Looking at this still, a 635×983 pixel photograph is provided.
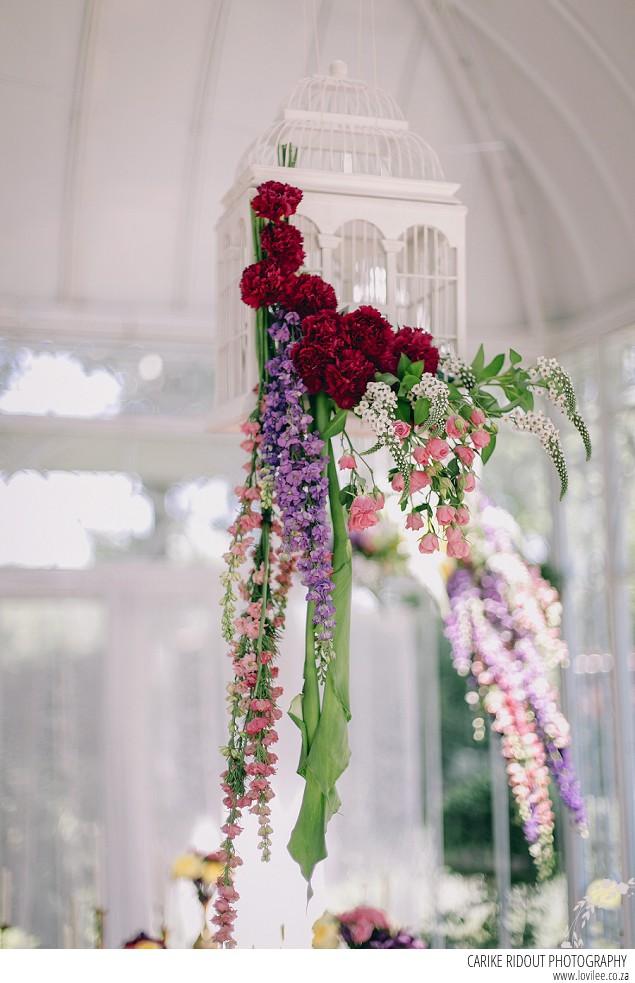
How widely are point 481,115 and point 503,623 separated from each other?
6.78ft

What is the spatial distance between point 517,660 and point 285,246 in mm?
2199

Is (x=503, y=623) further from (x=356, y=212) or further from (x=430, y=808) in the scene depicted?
(x=356, y=212)

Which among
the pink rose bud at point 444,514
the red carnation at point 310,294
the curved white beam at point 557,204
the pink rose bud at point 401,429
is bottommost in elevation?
the pink rose bud at point 444,514

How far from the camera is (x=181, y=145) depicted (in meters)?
4.37

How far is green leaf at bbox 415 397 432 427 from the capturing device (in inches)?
93.0

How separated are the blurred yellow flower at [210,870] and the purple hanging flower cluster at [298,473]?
1.31m

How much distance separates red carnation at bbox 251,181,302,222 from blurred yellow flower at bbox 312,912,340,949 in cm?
200

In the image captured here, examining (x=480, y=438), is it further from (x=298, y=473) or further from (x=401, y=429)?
(x=298, y=473)

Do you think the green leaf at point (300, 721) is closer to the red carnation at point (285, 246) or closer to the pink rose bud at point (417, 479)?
the pink rose bud at point (417, 479)

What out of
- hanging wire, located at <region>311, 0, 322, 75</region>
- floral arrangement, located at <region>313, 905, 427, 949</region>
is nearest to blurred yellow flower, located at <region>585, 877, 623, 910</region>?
floral arrangement, located at <region>313, 905, 427, 949</region>

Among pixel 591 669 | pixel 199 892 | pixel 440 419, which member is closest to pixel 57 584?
pixel 199 892

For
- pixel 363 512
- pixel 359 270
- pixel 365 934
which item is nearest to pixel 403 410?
pixel 363 512

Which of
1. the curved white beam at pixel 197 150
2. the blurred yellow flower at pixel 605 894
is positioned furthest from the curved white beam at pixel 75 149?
the blurred yellow flower at pixel 605 894

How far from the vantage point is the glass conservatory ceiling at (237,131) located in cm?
402
